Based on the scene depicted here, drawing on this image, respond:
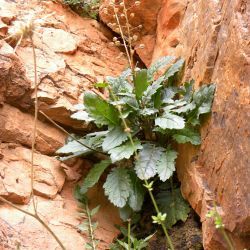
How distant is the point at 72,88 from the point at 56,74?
17 centimetres

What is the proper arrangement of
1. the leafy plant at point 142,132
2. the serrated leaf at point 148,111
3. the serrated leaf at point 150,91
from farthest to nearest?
the serrated leaf at point 150,91 → the serrated leaf at point 148,111 → the leafy plant at point 142,132

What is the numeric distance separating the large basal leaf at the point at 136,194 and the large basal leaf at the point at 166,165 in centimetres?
23

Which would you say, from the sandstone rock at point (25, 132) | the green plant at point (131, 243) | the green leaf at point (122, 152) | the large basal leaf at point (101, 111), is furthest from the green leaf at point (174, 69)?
the green plant at point (131, 243)

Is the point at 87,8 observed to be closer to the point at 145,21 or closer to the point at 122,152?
the point at 145,21

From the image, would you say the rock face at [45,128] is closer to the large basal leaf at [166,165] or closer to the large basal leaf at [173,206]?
the large basal leaf at [173,206]

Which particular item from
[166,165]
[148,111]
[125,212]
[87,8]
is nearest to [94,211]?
[125,212]

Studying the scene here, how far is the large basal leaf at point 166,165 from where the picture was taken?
2718 millimetres

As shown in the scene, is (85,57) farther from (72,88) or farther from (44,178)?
(44,178)

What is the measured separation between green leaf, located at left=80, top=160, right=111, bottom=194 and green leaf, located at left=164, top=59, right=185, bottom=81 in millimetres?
742

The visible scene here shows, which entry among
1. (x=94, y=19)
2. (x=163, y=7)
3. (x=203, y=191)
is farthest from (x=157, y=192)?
(x=94, y=19)

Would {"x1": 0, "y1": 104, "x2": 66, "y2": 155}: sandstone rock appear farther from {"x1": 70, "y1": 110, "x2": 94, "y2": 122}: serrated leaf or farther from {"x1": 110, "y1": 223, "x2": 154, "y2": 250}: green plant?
{"x1": 110, "y1": 223, "x2": 154, "y2": 250}: green plant

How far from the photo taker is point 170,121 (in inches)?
110

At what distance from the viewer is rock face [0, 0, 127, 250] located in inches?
108

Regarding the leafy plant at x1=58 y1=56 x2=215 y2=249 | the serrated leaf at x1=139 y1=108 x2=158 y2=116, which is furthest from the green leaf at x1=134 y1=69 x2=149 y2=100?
the serrated leaf at x1=139 y1=108 x2=158 y2=116
